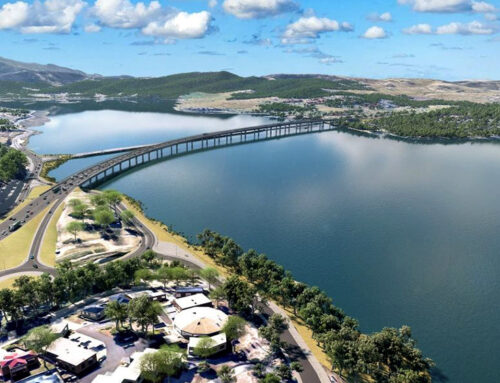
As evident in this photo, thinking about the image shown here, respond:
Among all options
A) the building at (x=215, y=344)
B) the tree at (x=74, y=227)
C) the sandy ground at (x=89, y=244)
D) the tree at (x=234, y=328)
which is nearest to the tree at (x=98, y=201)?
the sandy ground at (x=89, y=244)

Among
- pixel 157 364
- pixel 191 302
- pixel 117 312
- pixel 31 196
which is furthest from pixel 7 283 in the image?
pixel 31 196

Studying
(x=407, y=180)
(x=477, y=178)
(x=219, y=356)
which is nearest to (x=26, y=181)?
(x=219, y=356)

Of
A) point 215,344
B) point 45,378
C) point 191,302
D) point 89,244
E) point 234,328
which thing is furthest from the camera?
point 89,244

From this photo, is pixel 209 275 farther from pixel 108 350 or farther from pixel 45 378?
pixel 45 378

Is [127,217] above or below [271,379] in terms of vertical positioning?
above

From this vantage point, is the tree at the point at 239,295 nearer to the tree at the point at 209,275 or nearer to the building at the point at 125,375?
the tree at the point at 209,275

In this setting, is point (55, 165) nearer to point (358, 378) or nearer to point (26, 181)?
point (26, 181)
